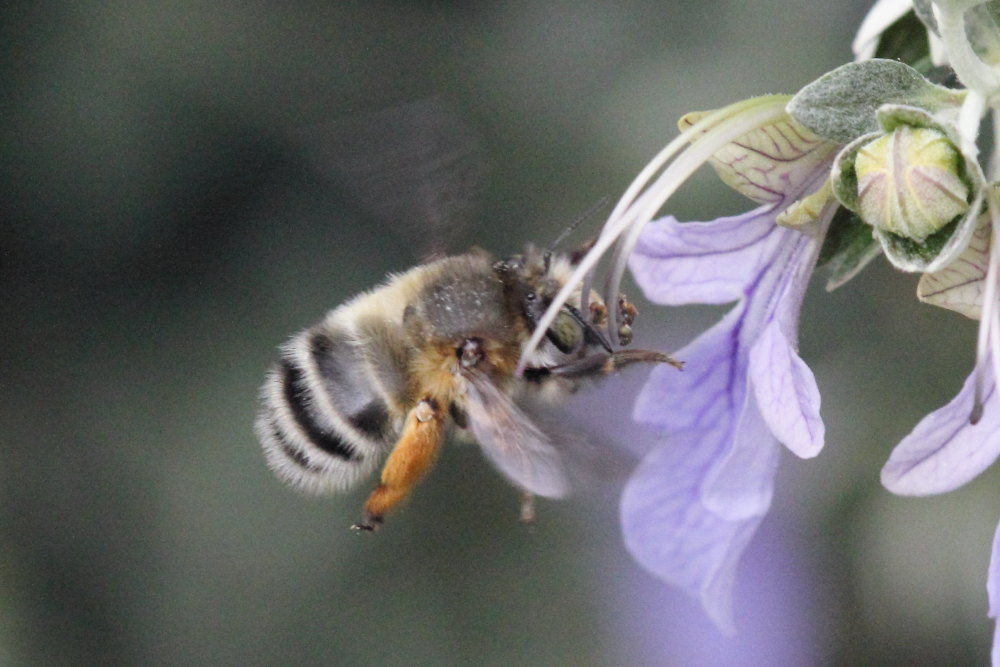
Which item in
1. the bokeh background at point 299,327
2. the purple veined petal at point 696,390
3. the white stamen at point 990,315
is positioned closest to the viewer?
the white stamen at point 990,315

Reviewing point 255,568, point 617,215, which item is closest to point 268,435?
point 617,215

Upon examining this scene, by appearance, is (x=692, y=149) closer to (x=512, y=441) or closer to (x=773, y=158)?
(x=773, y=158)

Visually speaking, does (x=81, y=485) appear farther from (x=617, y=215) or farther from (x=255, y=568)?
(x=617, y=215)

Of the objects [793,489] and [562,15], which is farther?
[562,15]

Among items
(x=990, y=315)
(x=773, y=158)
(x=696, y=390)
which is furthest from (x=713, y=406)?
(x=990, y=315)

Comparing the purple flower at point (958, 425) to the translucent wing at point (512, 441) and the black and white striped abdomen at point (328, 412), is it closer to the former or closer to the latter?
the translucent wing at point (512, 441)

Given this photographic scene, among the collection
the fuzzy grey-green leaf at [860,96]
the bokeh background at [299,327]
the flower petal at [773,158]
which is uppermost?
the fuzzy grey-green leaf at [860,96]

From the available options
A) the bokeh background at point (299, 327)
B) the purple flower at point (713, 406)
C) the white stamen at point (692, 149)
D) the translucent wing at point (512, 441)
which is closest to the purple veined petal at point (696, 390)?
the purple flower at point (713, 406)
